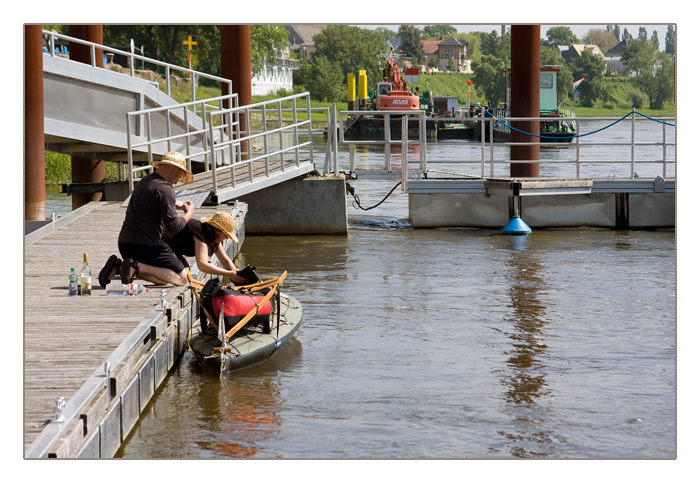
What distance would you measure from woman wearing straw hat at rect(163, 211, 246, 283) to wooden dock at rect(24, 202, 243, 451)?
1.22 feet

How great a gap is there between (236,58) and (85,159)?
3.25 m

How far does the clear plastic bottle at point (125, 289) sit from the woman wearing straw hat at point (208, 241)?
0.54m

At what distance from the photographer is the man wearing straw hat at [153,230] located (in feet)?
29.9

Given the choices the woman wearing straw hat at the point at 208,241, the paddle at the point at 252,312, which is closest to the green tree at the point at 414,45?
the woman wearing straw hat at the point at 208,241

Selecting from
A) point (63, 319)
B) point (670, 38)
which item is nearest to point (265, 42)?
point (63, 319)

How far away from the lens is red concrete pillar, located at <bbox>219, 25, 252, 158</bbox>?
1916cm

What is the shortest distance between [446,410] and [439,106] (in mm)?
60806

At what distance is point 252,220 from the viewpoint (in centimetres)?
1722

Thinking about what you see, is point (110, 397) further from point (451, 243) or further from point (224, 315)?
point (451, 243)

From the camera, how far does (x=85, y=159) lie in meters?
18.8

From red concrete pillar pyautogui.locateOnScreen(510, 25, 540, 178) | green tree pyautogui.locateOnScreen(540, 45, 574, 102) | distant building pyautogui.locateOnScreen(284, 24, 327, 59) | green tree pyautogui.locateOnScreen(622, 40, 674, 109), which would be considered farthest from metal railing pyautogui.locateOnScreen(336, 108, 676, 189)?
distant building pyautogui.locateOnScreen(284, 24, 327, 59)

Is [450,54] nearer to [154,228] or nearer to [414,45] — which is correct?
[414,45]

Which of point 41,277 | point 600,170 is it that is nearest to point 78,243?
point 41,277

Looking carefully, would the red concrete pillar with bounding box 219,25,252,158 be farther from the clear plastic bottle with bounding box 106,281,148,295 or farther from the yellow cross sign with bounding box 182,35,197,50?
the clear plastic bottle with bounding box 106,281,148,295
